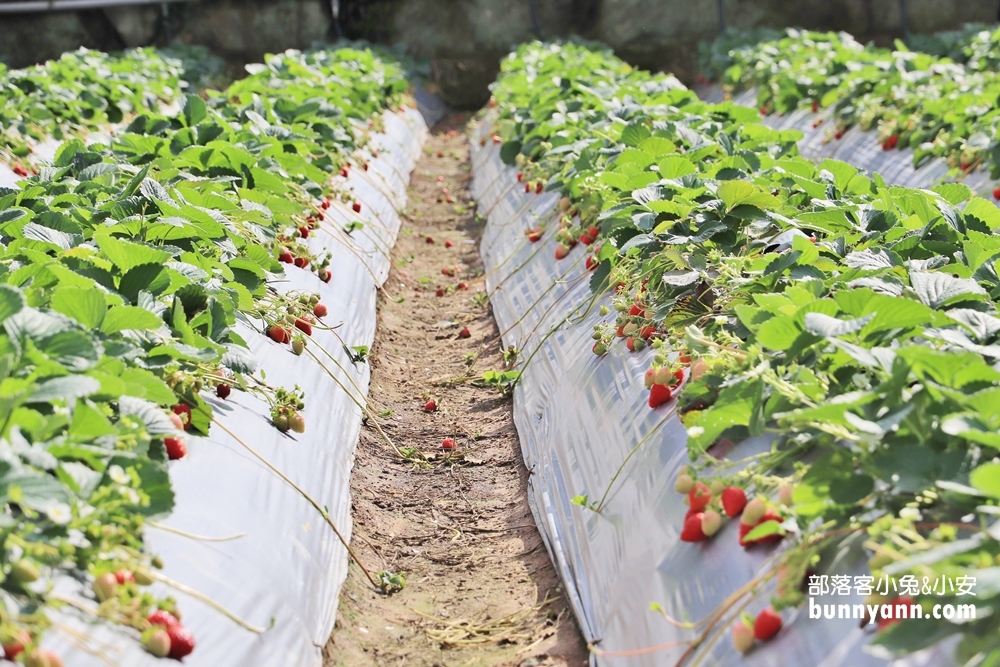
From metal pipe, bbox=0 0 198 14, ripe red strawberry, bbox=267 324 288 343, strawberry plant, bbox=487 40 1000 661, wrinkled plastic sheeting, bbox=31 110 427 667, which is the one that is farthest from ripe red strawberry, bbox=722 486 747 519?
metal pipe, bbox=0 0 198 14

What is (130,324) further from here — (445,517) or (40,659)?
(445,517)

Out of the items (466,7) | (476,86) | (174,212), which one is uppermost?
(174,212)

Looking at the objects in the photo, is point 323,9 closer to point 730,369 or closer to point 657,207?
point 657,207

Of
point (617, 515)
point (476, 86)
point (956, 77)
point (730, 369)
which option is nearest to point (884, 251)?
point (730, 369)

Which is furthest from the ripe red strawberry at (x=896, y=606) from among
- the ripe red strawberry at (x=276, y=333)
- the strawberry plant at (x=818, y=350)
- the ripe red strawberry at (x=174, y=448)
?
the ripe red strawberry at (x=276, y=333)

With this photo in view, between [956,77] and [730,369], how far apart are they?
7.21 m

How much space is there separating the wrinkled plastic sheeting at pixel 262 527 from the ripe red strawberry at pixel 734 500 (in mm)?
1207

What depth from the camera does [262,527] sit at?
273 cm

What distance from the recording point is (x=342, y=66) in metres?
10.3

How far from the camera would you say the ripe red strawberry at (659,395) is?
2977mm

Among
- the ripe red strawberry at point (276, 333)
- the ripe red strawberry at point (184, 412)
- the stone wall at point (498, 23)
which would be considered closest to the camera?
the ripe red strawberry at point (184, 412)

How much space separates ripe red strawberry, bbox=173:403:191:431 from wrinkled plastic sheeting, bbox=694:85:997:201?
498 centimetres

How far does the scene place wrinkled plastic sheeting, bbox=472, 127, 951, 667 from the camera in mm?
2102

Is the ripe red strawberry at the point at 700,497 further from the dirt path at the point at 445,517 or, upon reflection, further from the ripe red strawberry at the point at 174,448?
the ripe red strawberry at the point at 174,448
